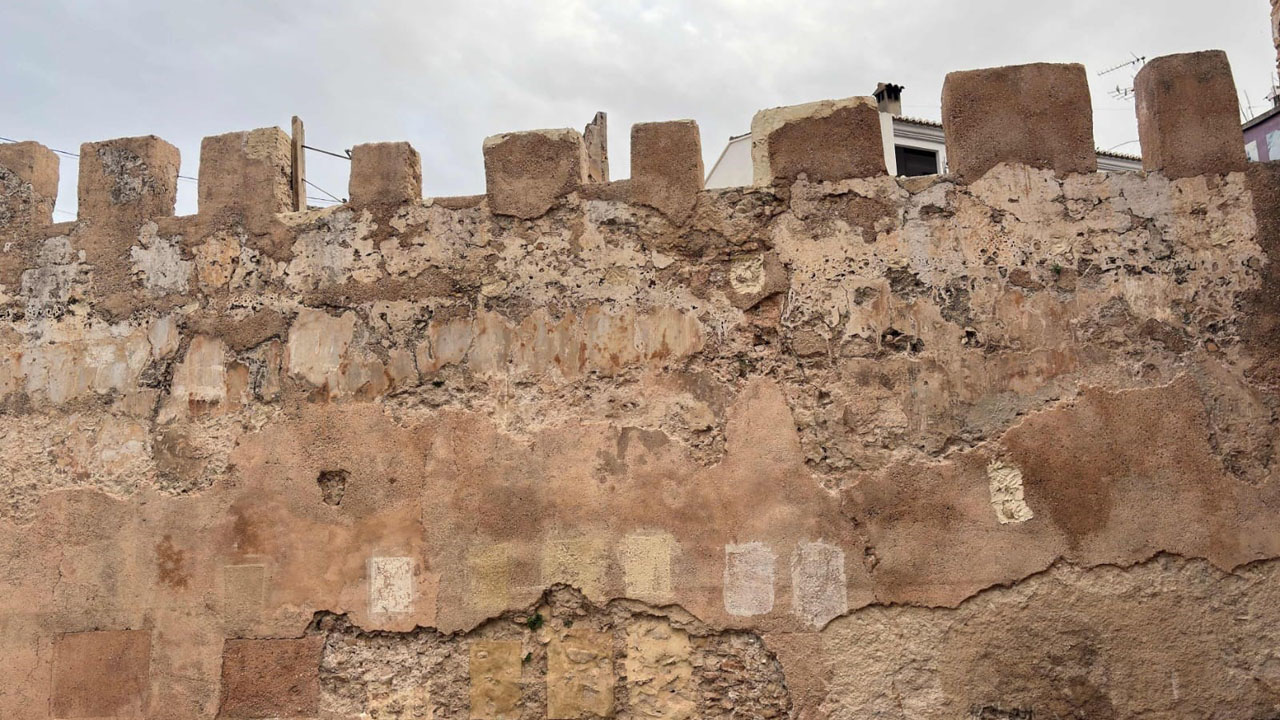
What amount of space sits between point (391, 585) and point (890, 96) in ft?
38.2

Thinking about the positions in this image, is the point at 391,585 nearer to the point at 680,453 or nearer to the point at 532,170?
the point at 680,453

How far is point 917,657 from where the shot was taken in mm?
2721

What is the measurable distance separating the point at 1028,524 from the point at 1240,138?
146cm

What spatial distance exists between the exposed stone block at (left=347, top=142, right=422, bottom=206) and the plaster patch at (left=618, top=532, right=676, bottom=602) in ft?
5.08

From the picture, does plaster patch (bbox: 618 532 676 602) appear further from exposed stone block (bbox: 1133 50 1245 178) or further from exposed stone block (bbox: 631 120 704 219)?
exposed stone block (bbox: 1133 50 1245 178)

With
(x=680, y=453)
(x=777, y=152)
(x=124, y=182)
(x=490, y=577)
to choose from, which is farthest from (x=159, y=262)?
(x=777, y=152)

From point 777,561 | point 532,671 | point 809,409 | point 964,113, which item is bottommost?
point 532,671

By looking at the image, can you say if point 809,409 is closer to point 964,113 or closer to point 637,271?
point 637,271

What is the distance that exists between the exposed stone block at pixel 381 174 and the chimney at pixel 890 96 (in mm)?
10582

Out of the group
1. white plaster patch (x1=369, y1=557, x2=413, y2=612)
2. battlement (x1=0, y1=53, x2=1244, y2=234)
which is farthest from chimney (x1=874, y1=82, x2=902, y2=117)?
white plaster patch (x1=369, y1=557, x2=413, y2=612)

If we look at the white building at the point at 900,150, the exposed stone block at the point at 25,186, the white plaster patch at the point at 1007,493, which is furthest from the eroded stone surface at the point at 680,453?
the white building at the point at 900,150

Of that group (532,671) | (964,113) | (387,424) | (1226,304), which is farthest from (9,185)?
(1226,304)

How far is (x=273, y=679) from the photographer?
3004mm

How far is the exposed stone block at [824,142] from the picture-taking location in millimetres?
2971
